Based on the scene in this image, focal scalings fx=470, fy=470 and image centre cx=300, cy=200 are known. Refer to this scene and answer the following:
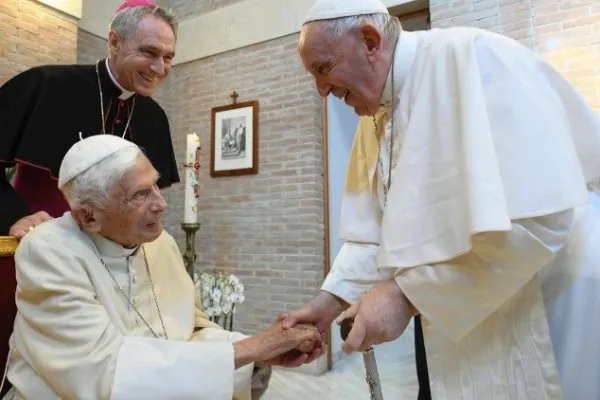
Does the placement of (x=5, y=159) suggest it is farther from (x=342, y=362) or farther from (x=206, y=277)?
(x=342, y=362)

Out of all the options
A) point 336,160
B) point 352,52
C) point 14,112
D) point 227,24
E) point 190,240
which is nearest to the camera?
point 352,52

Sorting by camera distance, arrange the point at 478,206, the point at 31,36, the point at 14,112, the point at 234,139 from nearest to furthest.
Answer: the point at 478,206
the point at 14,112
the point at 31,36
the point at 234,139

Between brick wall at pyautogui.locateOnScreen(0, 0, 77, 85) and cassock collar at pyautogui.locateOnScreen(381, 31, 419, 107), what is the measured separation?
12.2 ft

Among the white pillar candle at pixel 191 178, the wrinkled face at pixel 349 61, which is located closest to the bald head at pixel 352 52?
the wrinkled face at pixel 349 61

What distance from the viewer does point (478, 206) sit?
94 cm

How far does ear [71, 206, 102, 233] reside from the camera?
4.82 ft

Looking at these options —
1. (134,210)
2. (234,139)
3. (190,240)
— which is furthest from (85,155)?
(234,139)

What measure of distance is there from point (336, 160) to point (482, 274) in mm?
3833

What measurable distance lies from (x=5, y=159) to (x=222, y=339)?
117cm

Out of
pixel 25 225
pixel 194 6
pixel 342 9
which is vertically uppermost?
pixel 194 6

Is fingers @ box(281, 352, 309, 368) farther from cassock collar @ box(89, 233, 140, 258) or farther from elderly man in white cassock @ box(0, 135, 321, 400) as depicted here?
cassock collar @ box(89, 233, 140, 258)

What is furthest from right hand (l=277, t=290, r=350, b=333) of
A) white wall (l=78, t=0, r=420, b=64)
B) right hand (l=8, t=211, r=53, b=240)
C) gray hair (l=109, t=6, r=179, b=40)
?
white wall (l=78, t=0, r=420, b=64)

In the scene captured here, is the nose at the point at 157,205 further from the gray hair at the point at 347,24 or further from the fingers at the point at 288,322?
the gray hair at the point at 347,24

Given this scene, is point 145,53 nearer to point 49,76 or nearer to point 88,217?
point 49,76
